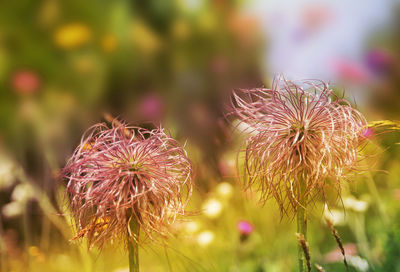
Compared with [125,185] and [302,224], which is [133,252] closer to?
[125,185]

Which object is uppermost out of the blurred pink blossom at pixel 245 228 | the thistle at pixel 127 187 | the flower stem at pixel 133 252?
the thistle at pixel 127 187

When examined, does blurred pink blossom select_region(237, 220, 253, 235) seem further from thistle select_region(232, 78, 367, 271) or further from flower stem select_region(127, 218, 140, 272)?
flower stem select_region(127, 218, 140, 272)

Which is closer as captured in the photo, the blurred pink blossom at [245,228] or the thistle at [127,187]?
the thistle at [127,187]

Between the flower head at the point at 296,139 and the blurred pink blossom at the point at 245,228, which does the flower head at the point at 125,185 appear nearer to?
the flower head at the point at 296,139

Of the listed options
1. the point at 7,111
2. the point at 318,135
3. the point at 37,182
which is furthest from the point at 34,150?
the point at 318,135

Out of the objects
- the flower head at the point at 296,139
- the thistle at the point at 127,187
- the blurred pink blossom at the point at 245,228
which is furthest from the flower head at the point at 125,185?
the blurred pink blossom at the point at 245,228

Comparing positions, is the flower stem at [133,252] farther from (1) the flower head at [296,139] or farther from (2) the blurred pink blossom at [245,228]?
(2) the blurred pink blossom at [245,228]

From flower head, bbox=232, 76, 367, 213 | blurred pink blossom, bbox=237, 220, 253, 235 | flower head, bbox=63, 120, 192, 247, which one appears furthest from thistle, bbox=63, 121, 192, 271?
blurred pink blossom, bbox=237, 220, 253, 235

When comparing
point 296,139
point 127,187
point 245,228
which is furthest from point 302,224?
point 245,228

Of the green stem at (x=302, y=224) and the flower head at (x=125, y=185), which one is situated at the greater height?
the flower head at (x=125, y=185)
